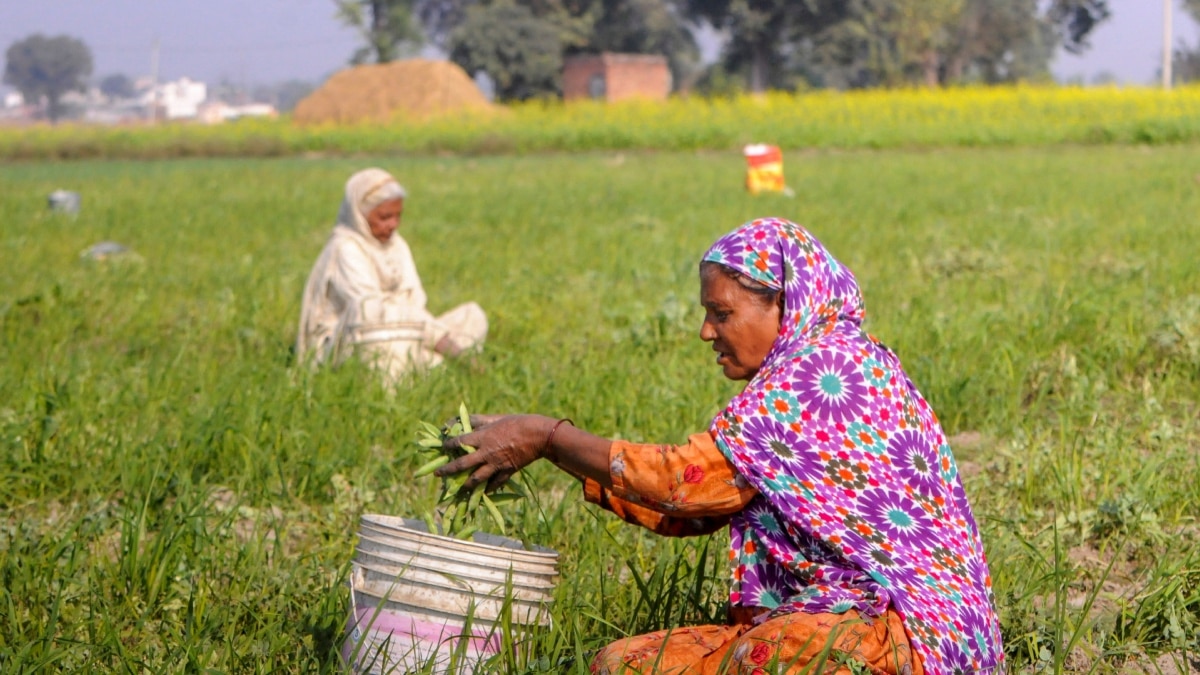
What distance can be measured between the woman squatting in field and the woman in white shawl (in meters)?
3.50

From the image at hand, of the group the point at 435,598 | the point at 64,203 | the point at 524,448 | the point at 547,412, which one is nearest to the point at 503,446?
the point at 524,448

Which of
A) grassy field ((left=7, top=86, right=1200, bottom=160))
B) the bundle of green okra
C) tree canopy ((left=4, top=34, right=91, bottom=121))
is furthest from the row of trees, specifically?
tree canopy ((left=4, top=34, right=91, bottom=121))

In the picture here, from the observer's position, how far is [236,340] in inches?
266

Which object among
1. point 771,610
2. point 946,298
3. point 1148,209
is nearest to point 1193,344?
point 946,298

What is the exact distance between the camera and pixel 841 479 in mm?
2408

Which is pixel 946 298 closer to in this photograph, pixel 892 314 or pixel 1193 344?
pixel 892 314

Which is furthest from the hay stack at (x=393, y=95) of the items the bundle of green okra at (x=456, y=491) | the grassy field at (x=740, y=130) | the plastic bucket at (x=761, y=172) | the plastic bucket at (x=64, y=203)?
the bundle of green okra at (x=456, y=491)

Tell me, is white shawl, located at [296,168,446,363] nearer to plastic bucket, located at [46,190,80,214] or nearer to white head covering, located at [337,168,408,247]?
white head covering, located at [337,168,408,247]

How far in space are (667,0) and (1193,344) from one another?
47.6 metres

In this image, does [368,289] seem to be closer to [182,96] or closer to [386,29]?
[386,29]

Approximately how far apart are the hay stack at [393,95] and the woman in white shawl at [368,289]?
107ft

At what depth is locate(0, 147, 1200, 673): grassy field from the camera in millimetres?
3133

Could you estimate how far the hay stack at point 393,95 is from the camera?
39.5 metres

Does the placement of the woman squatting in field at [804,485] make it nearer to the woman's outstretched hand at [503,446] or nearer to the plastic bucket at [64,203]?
the woman's outstretched hand at [503,446]
